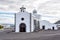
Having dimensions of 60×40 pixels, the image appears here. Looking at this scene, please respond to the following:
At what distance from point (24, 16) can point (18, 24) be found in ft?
7.35

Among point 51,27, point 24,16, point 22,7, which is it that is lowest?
point 51,27

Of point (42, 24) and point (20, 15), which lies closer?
point (20, 15)

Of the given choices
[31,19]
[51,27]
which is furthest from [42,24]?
[31,19]

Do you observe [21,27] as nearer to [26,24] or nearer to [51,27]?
[26,24]

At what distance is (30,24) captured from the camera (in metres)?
33.5

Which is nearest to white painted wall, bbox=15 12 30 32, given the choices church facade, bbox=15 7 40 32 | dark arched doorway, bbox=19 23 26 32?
church facade, bbox=15 7 40 32

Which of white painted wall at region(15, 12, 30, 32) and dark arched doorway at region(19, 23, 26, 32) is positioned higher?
white painted wall at region(15, 12, 30, 32)

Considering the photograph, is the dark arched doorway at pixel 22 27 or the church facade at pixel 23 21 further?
the dark arched doorway at pixel 22 27

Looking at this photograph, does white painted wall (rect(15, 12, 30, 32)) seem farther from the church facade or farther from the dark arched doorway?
the dark arched doorway

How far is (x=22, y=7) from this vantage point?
35250mm

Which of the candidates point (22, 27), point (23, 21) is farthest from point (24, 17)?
point (22, 27)

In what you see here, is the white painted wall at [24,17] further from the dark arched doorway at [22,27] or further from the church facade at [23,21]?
the dark arched doorway at [22,27]

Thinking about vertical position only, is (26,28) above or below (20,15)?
below

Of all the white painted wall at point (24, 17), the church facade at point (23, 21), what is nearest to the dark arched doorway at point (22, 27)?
the church facade at point (23, 21)
